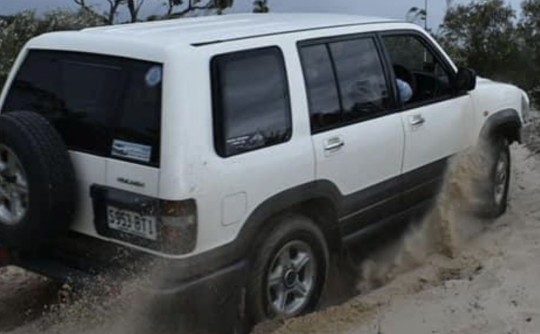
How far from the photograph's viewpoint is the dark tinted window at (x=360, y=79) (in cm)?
527

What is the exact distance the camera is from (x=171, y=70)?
4.28 meters

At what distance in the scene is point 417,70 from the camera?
6203mm

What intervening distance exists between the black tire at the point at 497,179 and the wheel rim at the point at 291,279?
84.8 inches

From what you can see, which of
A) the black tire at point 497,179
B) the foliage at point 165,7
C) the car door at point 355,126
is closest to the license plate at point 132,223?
the car door at point 355,126

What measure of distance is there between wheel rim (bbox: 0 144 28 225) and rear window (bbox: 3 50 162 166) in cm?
29

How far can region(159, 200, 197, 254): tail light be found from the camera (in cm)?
419

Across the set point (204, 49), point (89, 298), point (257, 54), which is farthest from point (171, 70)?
point (89, 298)

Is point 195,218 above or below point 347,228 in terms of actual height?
above

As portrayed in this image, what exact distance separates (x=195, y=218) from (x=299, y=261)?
946mm

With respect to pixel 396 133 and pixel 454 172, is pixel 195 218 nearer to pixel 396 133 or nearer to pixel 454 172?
pixel 396 133

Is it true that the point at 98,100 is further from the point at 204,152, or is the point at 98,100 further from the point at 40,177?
the point at 204,152

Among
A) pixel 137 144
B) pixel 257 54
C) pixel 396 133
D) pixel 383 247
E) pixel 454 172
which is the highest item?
pixel 257 54

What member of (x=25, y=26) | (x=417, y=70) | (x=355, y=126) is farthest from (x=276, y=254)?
(x=25, y=26)

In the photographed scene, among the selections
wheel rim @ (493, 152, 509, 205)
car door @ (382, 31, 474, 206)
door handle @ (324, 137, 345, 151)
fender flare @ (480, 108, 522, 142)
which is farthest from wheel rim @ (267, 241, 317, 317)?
wheel rim @ (493, 152, 509, 205)
